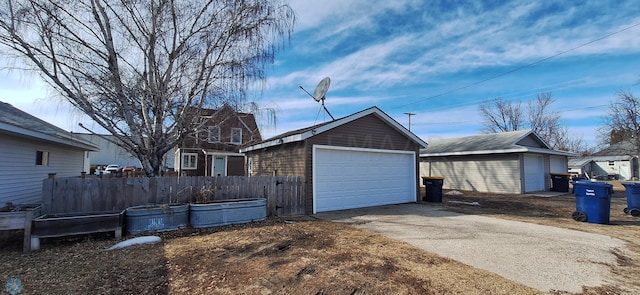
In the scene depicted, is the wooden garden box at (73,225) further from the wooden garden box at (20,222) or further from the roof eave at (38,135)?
the roof eave at (38,135)

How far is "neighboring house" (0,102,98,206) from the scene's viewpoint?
24.0 ft

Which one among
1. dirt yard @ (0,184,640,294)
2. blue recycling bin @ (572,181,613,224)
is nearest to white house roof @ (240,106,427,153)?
dirt yard @ (0,184,640,294)

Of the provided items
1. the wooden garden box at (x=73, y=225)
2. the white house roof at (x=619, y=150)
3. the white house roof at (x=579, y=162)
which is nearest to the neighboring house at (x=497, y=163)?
the wooden garden box at (x=73, y=225)

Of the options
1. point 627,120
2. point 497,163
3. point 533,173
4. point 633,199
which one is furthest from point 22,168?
point 627,120

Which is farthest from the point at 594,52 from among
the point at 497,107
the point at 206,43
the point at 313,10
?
the point at 497,107

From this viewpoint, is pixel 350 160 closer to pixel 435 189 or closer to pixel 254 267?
pixel 435 189

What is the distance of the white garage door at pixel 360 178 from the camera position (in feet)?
29.3

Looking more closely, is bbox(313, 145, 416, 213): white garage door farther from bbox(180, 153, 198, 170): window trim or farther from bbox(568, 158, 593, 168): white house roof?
bbox(568, 158, 593, 168): white house roof

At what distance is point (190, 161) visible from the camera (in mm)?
20641

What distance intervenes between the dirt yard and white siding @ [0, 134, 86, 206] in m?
3.20

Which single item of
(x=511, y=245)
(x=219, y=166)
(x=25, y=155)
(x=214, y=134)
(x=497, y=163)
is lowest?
(x=511, y=245)

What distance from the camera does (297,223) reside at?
23.4 feet

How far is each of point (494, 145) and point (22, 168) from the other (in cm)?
1957

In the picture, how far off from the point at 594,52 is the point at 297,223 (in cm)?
1439
